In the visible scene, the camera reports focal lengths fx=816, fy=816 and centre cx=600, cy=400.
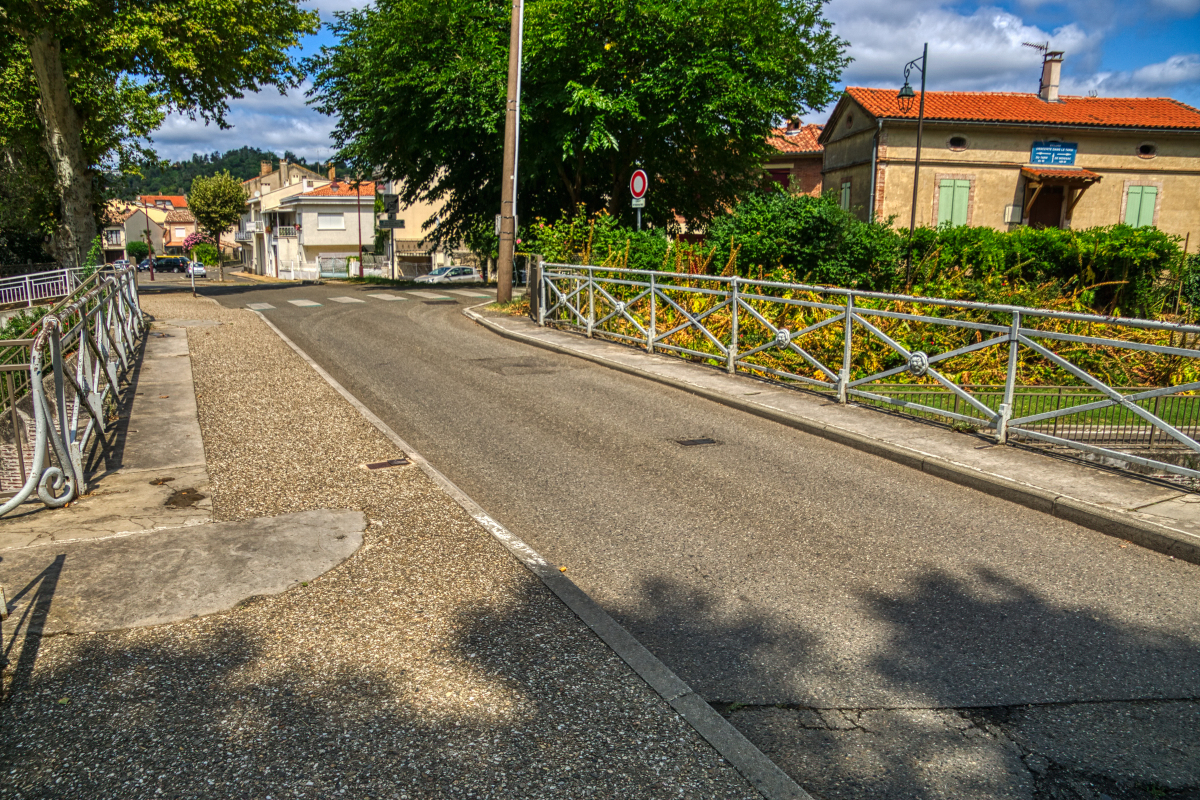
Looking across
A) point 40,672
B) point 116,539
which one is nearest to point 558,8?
point 116,539

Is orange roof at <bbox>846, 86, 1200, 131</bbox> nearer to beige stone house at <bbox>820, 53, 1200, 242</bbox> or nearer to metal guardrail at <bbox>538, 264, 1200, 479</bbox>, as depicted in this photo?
beige stone house at <bbox>820, 53, 1200, 242</bbox>

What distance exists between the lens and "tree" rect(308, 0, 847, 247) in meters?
22.0

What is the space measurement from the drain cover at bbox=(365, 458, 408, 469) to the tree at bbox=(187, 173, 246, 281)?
225 feet

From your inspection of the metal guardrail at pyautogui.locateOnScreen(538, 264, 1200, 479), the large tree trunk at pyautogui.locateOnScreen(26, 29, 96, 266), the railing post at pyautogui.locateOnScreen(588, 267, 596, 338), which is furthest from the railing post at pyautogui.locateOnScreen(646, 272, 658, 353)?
the large tree trunk at pyautogui.locateOnScreen(26, 29, 96, 266)

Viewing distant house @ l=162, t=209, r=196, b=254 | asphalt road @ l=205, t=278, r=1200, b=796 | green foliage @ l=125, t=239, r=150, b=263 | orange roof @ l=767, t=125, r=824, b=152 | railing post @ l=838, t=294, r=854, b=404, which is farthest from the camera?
distant house @ l=162, t=209, r=196, b=254

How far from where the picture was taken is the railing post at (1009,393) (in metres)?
7.30

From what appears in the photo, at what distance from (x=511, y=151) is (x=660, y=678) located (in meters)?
16.5

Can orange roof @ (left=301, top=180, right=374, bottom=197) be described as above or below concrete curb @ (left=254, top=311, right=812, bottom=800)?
above

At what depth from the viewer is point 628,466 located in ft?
23.3

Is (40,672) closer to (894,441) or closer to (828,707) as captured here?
(828,707)

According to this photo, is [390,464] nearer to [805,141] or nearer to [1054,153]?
[1054,153]

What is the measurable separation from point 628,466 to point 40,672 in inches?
176

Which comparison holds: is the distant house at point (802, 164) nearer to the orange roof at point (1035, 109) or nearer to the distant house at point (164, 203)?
the orange roof at point (1035, 109)

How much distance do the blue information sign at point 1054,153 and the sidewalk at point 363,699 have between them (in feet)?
116
